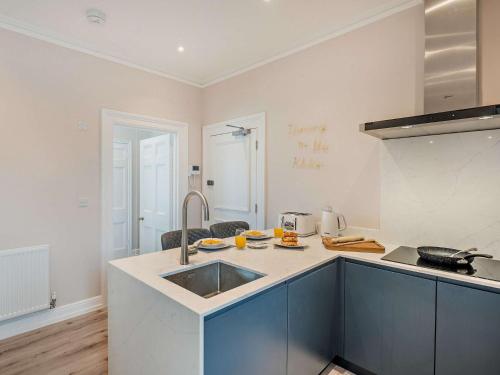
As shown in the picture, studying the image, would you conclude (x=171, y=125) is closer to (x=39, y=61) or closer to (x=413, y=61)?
(x=39, y=61)

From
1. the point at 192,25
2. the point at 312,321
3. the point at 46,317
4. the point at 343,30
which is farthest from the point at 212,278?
the point at 343,30

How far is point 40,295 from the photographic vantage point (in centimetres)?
248

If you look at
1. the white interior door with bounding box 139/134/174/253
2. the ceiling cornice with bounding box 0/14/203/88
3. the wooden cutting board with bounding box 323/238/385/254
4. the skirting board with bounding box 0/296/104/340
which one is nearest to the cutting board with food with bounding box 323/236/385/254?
the wooden cutting board with bounding box 323/238/385/254

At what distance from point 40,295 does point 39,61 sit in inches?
83.4

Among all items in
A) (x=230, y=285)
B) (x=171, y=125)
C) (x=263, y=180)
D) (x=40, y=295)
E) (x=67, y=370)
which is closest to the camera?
(x=230, y=285)

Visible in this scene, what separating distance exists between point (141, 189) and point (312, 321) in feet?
11.0

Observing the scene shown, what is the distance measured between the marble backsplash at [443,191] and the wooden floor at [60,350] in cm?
246

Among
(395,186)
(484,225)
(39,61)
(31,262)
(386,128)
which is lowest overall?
(31,262)

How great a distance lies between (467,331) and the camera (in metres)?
1.43

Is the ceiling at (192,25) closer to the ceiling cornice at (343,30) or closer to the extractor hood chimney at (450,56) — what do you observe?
the ceiling cornice at (343,30)

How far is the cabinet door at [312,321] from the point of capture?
1514 mm

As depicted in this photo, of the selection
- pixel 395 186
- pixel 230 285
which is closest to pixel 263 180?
pixel 395 186

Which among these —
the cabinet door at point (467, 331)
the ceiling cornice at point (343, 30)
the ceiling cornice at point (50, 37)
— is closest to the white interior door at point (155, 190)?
the ceiling cornice at point (50, 37)

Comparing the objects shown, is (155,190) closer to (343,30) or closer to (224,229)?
(224,229)
